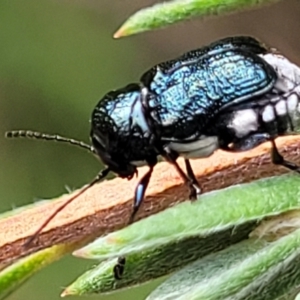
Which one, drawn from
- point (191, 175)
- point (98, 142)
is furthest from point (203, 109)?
point (191, 175)

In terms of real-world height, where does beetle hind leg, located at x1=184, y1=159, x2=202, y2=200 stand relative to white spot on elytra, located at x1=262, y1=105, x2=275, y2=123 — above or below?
below

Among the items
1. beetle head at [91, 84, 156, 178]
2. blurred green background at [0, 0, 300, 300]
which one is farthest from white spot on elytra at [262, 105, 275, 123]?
blurred green background at [0, 0, 300, 300]

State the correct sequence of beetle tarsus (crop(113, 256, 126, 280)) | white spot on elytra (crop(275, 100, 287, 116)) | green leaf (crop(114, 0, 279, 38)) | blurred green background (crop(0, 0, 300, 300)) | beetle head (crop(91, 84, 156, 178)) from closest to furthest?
beetle tarsus (crop(113, 256, 126, 280))
green leaf (crop(114, 0, 279, 38))
white spot on elytra (crop(275, 100, 287, 116))
beetle head (crop(91, 84, 156, 178))
blurred green background (crop(0, 0, 300, 300))

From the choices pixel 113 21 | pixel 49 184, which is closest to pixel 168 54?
pixel 113 21

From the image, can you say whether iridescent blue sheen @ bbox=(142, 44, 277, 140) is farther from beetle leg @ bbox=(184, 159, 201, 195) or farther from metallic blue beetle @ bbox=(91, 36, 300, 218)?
beetle leg @ bbox=(184, 159, 201, 195)

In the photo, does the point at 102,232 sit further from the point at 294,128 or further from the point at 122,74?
the point at 122,74

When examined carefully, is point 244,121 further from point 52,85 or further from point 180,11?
point 52,85

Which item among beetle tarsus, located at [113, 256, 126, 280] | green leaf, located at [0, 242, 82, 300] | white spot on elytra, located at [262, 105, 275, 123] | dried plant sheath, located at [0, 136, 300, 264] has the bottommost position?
beetle tarsus, located at [113, 256, 126, 280]

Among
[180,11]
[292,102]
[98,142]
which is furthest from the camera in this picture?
[98,142]
